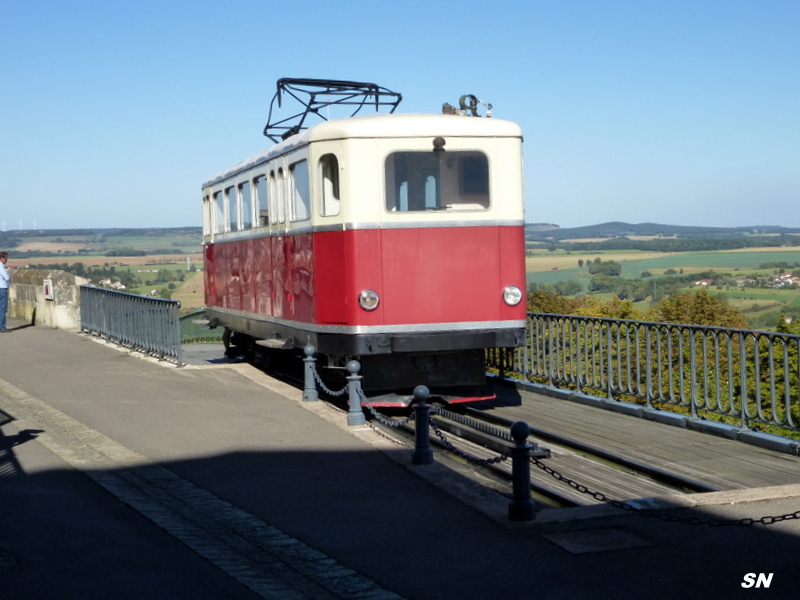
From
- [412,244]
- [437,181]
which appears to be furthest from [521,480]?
[437,181]

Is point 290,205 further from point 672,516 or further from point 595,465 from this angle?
point 672,516

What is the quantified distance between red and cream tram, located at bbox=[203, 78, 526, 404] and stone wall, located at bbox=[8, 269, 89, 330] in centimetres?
1216

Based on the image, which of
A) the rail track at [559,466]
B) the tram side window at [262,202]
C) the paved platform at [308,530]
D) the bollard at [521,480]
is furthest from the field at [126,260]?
the bollard at [521,480]

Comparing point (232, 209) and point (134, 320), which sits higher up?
point (232, 209)

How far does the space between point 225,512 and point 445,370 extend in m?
4.82

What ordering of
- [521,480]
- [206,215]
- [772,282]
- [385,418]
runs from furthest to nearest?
[772,282] → [206,215] → [385,418] → [521,480]

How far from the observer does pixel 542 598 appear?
5.46m

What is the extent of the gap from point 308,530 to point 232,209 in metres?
9.41

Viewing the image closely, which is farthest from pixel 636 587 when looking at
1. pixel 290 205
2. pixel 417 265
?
pixel 290 205

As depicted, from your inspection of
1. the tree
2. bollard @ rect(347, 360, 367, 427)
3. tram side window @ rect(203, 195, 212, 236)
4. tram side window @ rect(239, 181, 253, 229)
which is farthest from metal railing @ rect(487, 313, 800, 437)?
the tree

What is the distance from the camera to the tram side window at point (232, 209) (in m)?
15.4

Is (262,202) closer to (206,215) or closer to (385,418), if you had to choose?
(206,215)

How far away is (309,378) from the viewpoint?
12.2 m

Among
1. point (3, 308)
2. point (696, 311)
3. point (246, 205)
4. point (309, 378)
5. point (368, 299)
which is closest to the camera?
point (368, 299)
